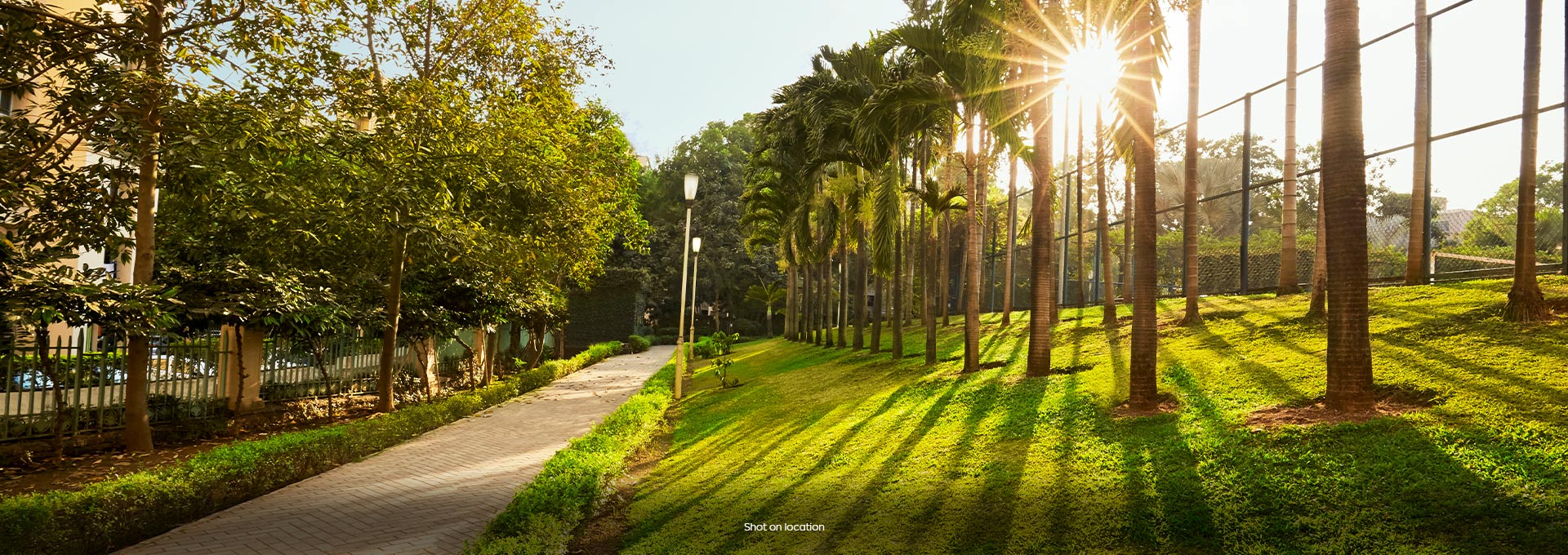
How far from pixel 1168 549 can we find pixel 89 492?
8339 mm

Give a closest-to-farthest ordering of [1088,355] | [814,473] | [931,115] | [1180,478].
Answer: [1180,478] → [814,473] → [1088,355] → [931,115]

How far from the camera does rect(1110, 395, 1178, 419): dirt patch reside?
318 inches

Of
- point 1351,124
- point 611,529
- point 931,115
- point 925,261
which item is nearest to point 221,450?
point 611,529

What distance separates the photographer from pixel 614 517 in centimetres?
794

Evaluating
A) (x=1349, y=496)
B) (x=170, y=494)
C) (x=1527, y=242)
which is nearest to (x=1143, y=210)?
(x=1527, y=242)

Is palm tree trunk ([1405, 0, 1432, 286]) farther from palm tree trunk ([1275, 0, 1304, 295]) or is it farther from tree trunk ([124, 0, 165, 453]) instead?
tree trunk ([124, 0, 165, 453])

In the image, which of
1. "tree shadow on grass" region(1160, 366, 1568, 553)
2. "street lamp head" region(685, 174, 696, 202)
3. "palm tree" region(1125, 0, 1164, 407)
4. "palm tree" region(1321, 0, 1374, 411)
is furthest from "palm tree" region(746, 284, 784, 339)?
"tree shadow on grass" region(1160, 366, 1568, 553)

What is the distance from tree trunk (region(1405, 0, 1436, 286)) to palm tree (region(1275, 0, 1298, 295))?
1.76 meters

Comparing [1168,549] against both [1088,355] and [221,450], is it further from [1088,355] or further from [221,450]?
[221,450]

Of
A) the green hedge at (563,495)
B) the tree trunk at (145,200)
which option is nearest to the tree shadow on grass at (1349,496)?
the green hedge at (563,495)

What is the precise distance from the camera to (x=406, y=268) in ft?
54.6

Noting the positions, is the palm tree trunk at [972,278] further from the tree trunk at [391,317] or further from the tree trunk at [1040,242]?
the tree trunk at [391,317]

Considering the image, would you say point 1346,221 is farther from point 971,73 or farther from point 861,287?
point 861,287

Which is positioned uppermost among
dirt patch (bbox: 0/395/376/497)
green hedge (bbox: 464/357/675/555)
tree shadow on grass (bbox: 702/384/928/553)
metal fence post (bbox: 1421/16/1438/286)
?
metal fence post (bbox: 1421/16/1438/286)
